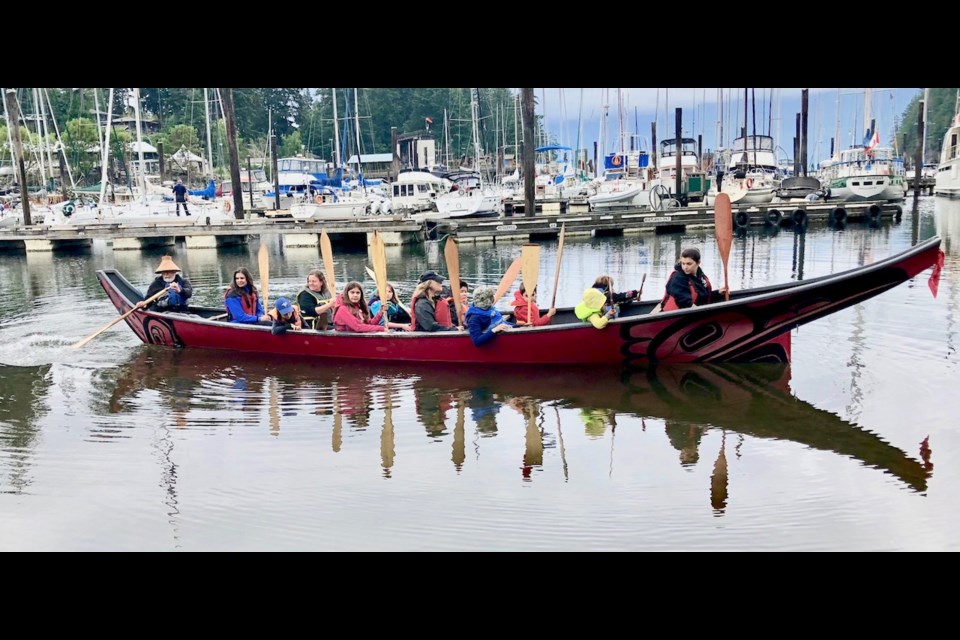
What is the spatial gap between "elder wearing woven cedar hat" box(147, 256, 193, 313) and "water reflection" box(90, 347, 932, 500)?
4.59 feet

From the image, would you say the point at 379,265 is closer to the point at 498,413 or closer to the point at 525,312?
the point at 525,312

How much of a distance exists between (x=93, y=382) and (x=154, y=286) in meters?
2.12

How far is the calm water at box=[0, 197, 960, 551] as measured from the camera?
5.44 meters

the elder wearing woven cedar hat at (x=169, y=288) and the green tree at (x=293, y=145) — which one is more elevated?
the green tree at (x=293, y=145)

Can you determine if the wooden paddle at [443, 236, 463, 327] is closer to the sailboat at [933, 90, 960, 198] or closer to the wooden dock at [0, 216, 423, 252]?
the wooden dock at [0, 216, 423, 252]

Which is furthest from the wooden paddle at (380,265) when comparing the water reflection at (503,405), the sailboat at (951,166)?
the sailboat at (951,166)

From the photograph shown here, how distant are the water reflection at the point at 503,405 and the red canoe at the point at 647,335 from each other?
20 cm

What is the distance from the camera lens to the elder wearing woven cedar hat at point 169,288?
11609mm

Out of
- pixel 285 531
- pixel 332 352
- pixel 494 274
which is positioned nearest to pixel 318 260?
pixel 494 274

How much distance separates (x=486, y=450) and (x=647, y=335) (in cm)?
292

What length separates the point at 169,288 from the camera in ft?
37.9

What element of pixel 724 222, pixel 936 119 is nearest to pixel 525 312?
pixel 724 222

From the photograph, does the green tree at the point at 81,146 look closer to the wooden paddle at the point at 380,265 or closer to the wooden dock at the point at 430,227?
the wooden dock at the point at 430,227
